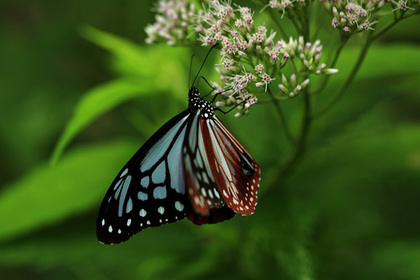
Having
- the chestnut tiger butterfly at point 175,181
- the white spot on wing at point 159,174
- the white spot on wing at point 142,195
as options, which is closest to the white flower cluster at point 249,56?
the chestnut tiger butterfly at point 175,181

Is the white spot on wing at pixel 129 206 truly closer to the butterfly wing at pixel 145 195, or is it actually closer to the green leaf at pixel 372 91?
the butterfly wing at pixel 145 195

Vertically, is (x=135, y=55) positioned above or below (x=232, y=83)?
above

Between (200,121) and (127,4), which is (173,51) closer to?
(200,121)

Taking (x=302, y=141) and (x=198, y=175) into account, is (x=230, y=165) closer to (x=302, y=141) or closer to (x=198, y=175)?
(x=198, y=175)

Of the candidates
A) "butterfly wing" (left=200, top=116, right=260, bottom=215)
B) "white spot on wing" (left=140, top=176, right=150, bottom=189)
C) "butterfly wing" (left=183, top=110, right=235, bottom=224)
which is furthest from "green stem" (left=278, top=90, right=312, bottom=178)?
"white spot on wing" (left=140, top=176, right=150, bottom=189)

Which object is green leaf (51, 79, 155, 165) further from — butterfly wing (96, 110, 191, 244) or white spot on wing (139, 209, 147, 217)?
white spot on wing (139, 209, 147, 217)

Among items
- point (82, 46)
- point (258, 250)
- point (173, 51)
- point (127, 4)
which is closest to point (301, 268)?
point (258, 250)
